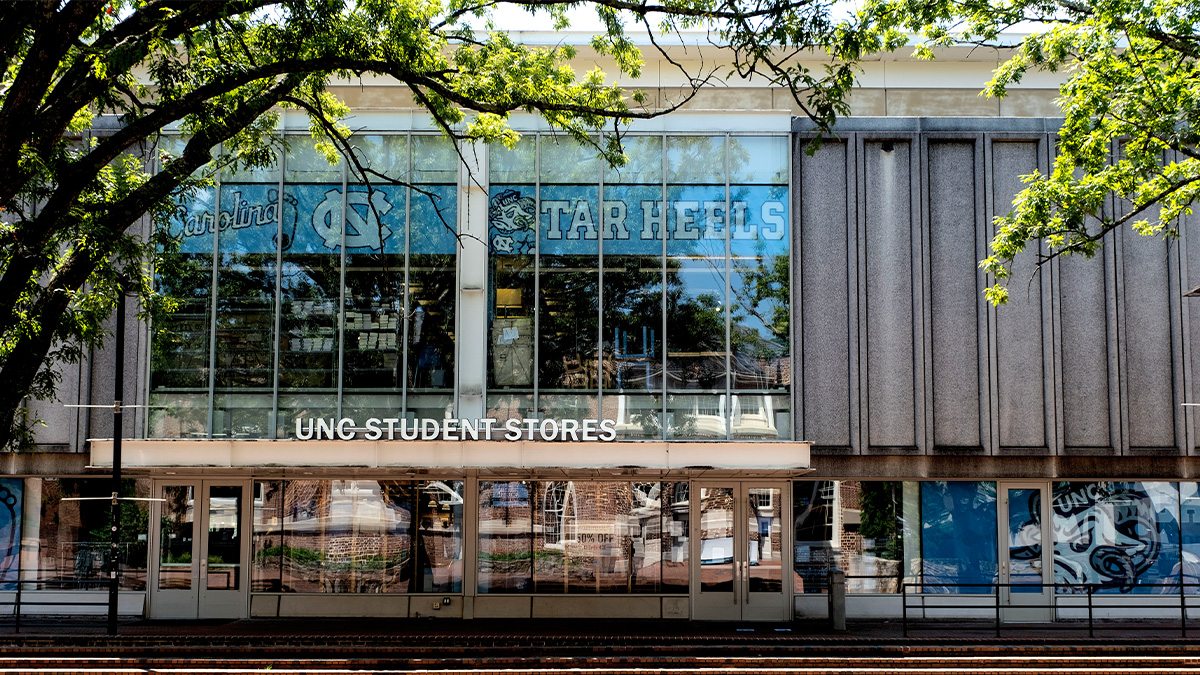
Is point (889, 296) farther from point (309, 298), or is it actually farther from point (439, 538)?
point (309, 298)

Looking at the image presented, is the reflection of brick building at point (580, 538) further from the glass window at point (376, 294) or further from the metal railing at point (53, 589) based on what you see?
the metal railing at point (53, 589)

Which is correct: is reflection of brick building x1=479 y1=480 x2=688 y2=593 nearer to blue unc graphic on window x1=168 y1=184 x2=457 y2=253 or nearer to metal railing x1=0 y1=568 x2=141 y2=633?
blue unc graphic on window x1=168 y1=184 x2=457 y2=253

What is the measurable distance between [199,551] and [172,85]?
38.6ft

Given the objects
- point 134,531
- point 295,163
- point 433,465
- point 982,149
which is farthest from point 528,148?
point 134,531

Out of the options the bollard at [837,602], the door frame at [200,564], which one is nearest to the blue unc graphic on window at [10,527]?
the door frame at [200,564]

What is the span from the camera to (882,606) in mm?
20750

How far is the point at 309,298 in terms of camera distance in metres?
20.4

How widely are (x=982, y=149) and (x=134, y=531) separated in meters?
17.3

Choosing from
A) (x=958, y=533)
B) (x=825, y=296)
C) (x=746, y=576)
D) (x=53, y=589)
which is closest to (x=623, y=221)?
(x=825, y=296)

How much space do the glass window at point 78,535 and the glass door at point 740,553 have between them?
10.4 m

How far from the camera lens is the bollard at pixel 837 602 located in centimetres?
1900

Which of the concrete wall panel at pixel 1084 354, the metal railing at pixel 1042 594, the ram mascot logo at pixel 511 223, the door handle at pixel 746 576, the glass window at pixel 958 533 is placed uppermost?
the ram mascot logo at pixel 511 223

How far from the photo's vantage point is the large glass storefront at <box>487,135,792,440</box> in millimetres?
20172

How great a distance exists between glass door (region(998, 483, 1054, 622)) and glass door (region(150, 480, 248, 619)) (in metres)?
14.1
